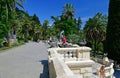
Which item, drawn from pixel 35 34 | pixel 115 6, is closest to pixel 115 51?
pixel 115 6

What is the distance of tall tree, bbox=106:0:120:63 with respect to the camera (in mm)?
21366

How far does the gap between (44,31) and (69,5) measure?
24.6m

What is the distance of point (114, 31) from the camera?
70.9 ft

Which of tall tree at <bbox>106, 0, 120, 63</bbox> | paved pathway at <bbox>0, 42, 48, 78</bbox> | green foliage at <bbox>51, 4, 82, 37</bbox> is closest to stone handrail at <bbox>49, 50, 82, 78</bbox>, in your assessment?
paved pathway at <bbox>0, 42, 48, 78</bbox>

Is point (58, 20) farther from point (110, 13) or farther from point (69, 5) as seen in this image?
point (110, 13)

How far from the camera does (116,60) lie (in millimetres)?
21188

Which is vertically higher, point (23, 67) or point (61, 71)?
point (61, 71)

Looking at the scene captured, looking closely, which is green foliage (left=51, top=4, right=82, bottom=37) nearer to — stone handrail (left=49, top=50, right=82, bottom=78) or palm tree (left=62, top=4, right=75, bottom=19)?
palm tree (left=62, top=4, right=75, bottom=19)

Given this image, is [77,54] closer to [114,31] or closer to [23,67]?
[23,67]

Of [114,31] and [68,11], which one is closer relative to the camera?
[114,31]

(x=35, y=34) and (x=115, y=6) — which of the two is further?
(x=35, y=34)

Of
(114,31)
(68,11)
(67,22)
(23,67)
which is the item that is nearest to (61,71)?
(23,67)

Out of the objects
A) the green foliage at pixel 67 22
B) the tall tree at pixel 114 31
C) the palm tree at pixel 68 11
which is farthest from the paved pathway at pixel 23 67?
the palm tree at pixel 68 11

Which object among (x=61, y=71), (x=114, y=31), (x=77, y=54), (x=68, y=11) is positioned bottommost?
(x=77, y=54)
